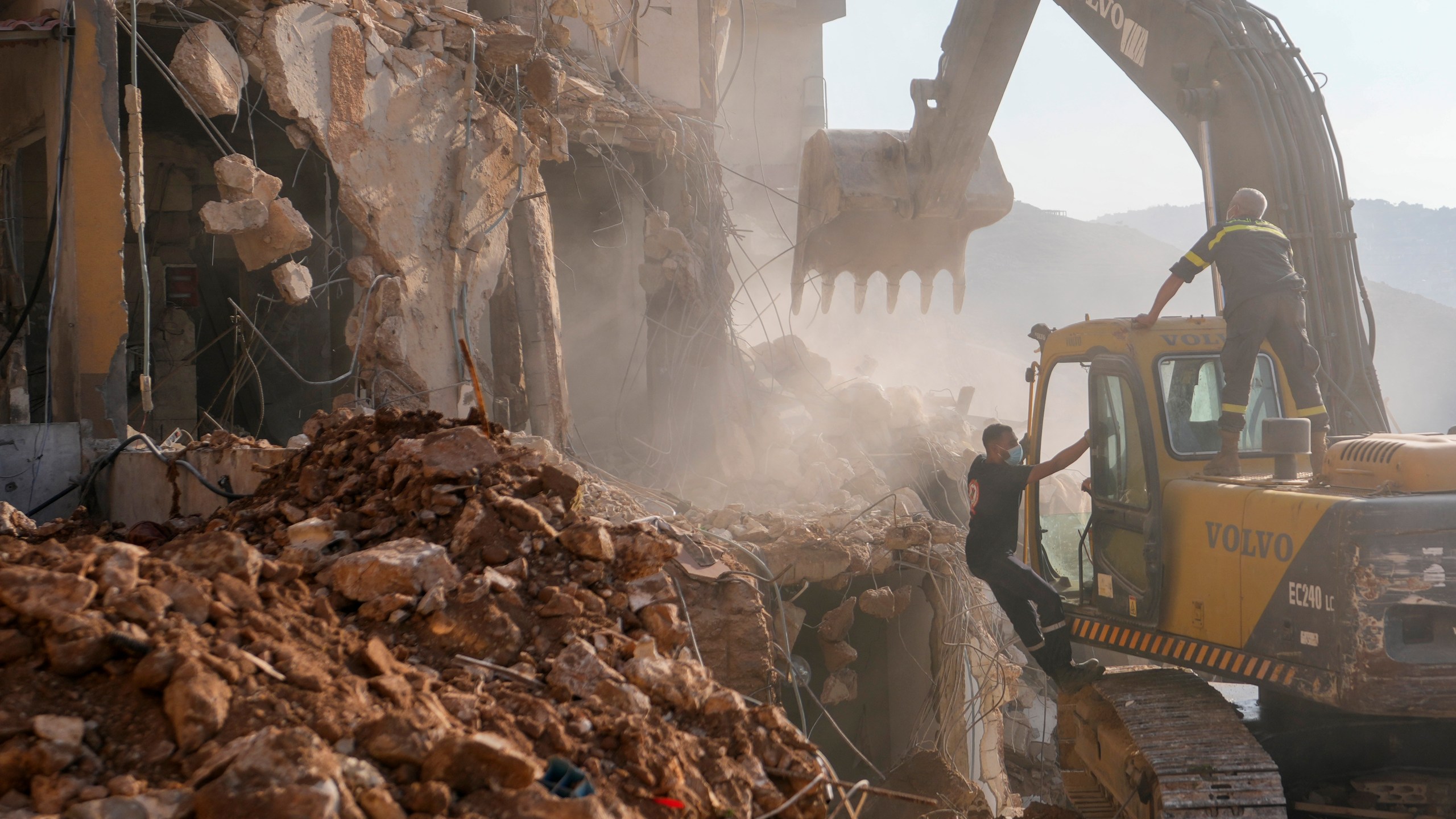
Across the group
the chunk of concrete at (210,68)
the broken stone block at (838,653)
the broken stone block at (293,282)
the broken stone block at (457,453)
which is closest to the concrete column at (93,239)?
the chunk of concrete at (210,68)

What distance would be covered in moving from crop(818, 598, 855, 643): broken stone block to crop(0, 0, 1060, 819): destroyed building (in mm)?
20

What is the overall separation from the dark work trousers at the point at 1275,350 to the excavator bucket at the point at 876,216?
414 cm

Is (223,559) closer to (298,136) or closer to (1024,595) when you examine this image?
(1024,595)

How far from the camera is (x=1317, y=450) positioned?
4.30 metres

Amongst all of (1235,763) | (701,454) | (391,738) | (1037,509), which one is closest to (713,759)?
(391,738)

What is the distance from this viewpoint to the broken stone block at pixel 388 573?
2.77m

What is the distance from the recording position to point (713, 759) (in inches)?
97.3

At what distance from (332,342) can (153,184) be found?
2.40 metres

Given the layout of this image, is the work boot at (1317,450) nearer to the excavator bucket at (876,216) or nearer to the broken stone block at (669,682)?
the broken stone block at (669,682)

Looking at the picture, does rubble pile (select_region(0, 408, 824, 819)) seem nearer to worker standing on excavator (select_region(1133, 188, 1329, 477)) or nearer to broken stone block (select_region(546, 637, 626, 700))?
broken stone block (select_region(546, 637, 626, 700))

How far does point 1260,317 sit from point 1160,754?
1.86 meters

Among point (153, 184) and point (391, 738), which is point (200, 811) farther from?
point (153, 184)

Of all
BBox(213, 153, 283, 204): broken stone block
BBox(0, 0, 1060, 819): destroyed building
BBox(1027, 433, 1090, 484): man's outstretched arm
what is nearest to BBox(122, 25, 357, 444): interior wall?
BBox(0, 0, 1060, 819): destroyed building

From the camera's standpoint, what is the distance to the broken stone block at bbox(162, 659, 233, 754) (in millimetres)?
2033
